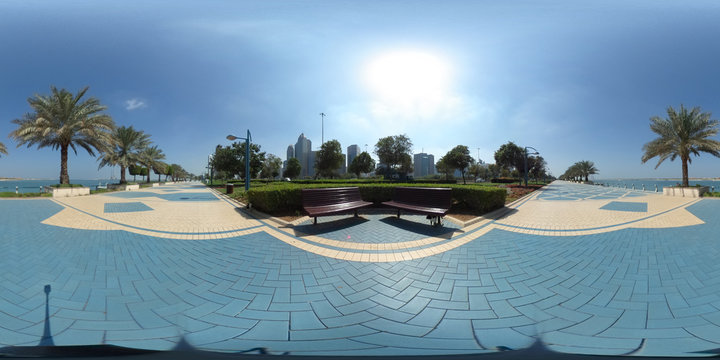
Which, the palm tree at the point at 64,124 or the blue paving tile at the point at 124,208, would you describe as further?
the palm tree at the point at 64,124

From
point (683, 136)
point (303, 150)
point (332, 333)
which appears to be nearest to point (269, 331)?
point (332, 333)

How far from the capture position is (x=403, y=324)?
2.59m

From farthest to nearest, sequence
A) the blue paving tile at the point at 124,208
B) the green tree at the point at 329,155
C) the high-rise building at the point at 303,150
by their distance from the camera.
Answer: the high-rise building at the point at 303,150 < the green tree at the point at 329,155 < the blue paving tile at the point at 124,208

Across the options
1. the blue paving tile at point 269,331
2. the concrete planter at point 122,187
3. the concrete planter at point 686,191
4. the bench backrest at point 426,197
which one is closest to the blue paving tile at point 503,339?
the blue paving tile at point 269,331

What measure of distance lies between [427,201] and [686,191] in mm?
21760

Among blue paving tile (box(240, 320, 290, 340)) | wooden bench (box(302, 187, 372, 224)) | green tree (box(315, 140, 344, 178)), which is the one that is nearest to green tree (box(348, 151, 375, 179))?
green tree (box(315, 140, 344, 178))

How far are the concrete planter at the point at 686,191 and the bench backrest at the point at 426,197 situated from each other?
20573 mm

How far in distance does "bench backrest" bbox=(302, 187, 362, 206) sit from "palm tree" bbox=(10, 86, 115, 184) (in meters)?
22.3

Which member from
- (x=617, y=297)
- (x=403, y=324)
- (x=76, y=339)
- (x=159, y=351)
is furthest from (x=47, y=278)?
(x=617, y=297)

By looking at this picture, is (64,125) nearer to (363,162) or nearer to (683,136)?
(363,162)

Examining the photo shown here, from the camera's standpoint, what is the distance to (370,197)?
9.75 metres

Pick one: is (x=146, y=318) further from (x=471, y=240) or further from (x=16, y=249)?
(x=471, y=240)

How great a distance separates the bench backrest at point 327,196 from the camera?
7.18 meters

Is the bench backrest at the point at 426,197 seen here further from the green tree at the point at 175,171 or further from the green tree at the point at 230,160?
the green tree at the point at 175,171
